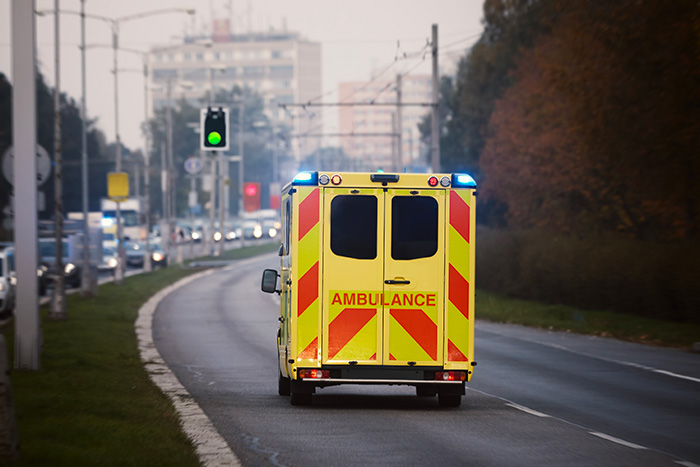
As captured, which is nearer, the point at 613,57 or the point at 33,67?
the point at 33,67

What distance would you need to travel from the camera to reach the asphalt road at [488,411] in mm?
9547

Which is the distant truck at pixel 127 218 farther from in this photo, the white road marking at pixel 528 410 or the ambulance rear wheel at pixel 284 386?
the white road marking at pixel 528 410

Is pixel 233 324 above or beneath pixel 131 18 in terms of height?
beneath

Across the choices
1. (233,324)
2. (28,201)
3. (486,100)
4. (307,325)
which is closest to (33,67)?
(28,201)

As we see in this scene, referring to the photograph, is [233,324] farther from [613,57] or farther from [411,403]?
[411,403]

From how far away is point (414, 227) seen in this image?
11969mm

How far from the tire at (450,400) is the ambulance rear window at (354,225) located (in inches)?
76.4

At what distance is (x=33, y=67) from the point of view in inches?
566

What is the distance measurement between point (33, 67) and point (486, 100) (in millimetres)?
51481

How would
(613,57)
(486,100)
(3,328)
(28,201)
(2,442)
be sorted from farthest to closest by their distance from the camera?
(486,100) < (613,57) < (3,328) < (28,201) < (2,442)

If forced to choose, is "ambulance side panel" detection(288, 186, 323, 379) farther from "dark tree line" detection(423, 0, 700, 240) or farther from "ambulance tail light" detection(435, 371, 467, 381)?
"dark tree line" detection(423, 0, 700, 240)

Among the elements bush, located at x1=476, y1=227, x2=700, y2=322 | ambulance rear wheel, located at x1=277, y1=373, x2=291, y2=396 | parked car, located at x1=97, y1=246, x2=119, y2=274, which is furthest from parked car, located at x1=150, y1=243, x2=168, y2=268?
ambulance rear wheel, located at x1=277, y1=373, x2=291, y2=396

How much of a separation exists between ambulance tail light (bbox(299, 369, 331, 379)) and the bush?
14942mm

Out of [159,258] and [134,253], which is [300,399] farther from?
[134,253]
